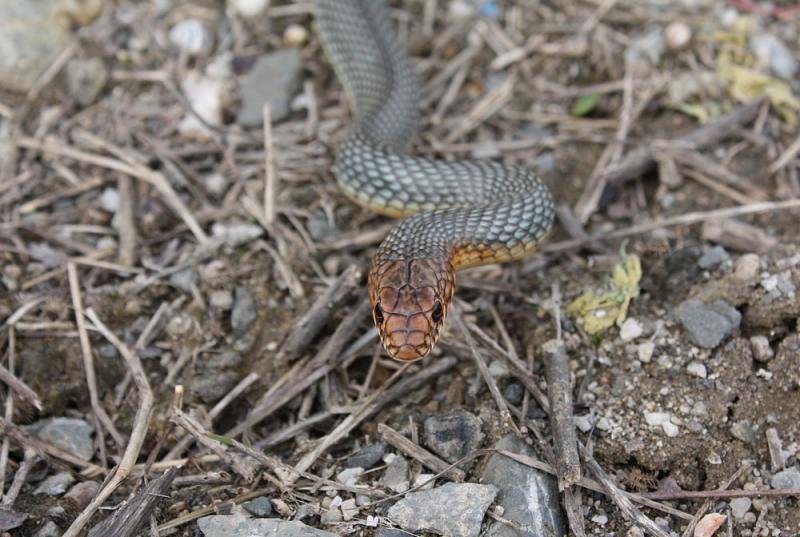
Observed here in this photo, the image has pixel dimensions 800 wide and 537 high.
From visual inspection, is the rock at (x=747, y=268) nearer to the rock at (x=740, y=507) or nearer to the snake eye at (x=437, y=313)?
the rock at (x=740, y=507)

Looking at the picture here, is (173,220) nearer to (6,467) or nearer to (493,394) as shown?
(6,467)

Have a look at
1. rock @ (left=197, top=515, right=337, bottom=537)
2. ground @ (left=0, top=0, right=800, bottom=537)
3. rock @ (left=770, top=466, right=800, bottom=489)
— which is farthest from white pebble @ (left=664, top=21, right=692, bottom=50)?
rock @ (left=197, top=515, right=337, bottom=537)

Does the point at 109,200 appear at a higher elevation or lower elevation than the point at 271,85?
lower

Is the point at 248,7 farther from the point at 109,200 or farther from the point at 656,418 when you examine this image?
the point at 656,418

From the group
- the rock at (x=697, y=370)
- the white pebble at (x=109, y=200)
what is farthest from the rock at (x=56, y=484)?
the rock at (x=697, y=370)

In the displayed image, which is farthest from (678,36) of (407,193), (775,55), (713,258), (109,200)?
(109,200)

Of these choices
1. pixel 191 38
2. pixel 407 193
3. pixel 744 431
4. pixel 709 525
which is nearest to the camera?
pixel 709 525
